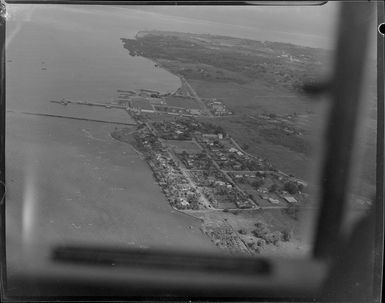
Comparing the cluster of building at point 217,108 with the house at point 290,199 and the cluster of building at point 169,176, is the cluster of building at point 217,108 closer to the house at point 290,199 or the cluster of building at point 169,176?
the cluster of building at point 169,176

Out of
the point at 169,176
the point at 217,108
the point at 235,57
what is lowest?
the point at 169,176

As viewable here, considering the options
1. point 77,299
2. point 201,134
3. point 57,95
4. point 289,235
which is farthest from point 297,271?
point 57,95

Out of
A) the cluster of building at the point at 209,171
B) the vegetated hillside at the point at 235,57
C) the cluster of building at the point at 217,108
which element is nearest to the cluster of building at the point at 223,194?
the cluster of building at the point at 209,171

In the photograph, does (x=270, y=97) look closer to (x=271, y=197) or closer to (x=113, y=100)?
(x=271, y=197)

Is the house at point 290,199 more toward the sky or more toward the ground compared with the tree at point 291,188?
more toward the ground

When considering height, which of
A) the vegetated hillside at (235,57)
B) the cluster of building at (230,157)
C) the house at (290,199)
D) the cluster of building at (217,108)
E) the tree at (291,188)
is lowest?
the house at (290,199)

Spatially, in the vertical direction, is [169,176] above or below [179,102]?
below

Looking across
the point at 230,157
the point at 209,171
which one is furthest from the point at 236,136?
the point at 209,171

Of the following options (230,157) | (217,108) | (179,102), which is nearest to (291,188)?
(230,157)

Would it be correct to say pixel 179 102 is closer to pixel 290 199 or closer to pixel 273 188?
pixel 273 188
